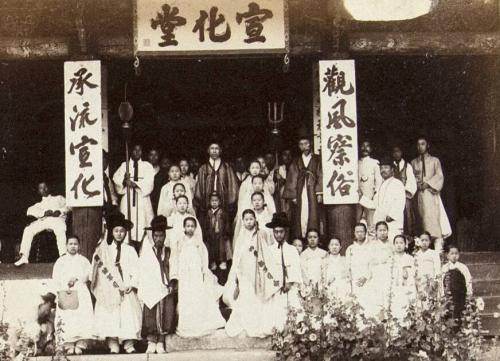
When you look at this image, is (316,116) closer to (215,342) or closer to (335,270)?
(335,270)

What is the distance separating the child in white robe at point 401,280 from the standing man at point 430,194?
194 cm

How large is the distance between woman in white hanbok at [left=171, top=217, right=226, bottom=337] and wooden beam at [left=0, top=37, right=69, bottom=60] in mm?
2722

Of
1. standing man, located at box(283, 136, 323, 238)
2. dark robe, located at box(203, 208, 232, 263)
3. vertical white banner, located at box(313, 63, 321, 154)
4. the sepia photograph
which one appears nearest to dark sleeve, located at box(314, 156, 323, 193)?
standing man, located at box(283, 136, 323, 238)

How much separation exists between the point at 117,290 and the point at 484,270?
466 centimetres

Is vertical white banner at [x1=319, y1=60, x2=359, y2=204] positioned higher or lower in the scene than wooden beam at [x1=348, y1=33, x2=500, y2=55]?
lower

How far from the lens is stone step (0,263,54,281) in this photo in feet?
37.3

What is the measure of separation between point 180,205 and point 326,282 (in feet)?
7.03

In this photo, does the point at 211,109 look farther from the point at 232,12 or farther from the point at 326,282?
the point at 326,282

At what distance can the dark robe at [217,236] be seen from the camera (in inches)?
453

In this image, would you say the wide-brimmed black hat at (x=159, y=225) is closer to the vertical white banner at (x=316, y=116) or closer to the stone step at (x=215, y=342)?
the stone step at (x=215, y=342)

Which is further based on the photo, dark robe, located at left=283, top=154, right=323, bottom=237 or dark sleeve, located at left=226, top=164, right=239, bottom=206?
dark sleeve, located at left=226, top=164, right=239, bottom=206

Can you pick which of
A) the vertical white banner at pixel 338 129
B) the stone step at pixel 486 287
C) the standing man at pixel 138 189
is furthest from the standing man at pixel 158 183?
the stone step at pixel 486 287

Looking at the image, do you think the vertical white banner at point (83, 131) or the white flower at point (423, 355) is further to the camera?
the vertical white banner at point (83, 131)

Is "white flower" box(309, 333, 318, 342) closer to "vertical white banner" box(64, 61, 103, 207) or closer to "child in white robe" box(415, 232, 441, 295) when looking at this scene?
"child in white robe" box(415, 232, 441, 295)
